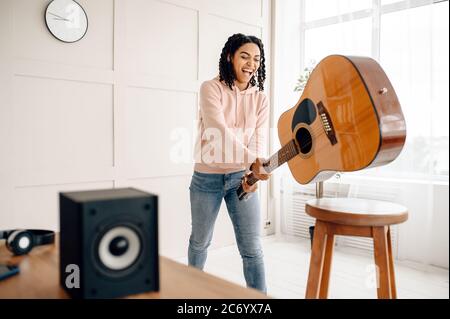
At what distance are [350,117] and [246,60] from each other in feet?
2.70

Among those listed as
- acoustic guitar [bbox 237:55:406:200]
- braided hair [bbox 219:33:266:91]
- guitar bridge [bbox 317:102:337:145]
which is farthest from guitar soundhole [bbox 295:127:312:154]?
braided hair [bbox 219:33:266:91]

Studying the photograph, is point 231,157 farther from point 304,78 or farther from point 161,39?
point 304,78

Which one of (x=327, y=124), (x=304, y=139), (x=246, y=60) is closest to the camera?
(x=327, y=124)

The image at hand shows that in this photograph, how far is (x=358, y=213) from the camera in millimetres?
1604

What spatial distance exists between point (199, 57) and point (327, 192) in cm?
163

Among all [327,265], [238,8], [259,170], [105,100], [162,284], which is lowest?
[327,265]

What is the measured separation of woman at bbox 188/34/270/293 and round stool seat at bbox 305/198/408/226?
12.2 inches

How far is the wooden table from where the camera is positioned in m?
0.68

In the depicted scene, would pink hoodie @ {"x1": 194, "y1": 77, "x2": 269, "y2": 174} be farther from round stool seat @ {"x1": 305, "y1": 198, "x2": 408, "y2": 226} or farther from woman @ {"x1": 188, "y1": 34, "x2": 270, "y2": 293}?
round stool seat @ {"x1": 305, "y1": 198, "x2": 408, "y2": 226}

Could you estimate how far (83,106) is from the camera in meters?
2.57

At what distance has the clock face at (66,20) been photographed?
2.38m

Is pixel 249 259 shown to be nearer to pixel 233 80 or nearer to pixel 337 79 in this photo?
pixel 233 80

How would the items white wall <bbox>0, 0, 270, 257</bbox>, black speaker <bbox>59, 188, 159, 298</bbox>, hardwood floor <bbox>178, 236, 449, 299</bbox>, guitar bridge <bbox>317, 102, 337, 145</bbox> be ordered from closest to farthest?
black speaker <bbox>59, 188, 159, 298</bbox>, guitar bridge <bbox>317, 102, 337, 145</bbox>, white wall <bbox>0, 0, 270, 257</bbox>, hardwood floor <bbox>178, 236, 449, 299</bbox>

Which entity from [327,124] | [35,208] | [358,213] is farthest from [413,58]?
[35,208]
